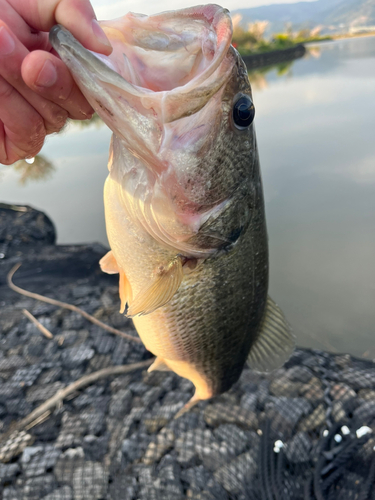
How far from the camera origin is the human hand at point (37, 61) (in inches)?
27.7

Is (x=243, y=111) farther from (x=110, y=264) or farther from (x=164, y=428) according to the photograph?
(x=164, y=428)

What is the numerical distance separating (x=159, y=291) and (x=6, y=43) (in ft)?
2.38

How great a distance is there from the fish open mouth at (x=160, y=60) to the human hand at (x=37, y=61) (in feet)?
0.14

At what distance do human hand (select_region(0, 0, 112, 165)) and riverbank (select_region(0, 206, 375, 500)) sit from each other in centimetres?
155

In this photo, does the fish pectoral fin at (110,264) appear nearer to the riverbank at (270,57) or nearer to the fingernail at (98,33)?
the fingernail at (98,33)

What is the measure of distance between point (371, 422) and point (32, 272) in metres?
2.75

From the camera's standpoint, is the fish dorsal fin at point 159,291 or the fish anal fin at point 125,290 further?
the fish anal fin at point 125,290

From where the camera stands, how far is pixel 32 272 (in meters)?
2.93

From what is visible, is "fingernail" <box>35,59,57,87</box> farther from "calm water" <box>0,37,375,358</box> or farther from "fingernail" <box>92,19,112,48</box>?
"calm water" <box>0,37,375,358</box>

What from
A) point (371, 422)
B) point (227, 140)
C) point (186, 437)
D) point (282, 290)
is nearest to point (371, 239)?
point (282, 290)

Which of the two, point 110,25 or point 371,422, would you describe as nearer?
point 110,25

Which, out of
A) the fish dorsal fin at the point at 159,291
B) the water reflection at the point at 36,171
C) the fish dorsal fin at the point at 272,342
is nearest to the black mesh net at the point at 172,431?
the fish dorsal fin at the point at 272,342

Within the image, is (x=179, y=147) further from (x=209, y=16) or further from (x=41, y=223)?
(x=41, y=223)

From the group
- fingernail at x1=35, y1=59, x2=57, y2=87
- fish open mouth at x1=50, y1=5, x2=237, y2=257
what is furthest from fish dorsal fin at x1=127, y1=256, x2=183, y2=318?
fingernail at x1=35, y1=59, x2=57, y2=87
